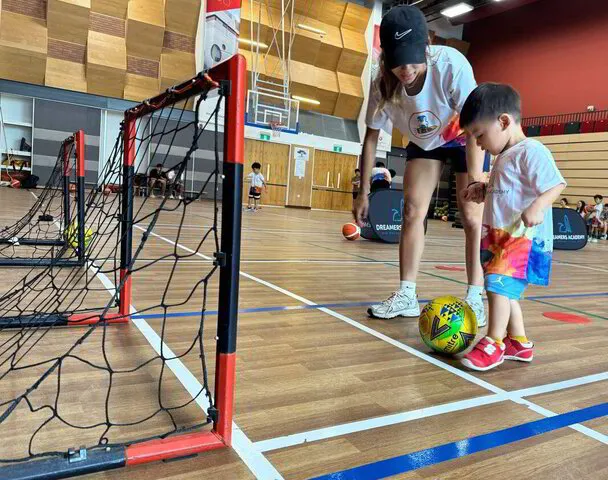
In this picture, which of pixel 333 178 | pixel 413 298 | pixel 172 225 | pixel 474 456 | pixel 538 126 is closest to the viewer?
pixel 474 456

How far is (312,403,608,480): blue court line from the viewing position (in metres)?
0.99

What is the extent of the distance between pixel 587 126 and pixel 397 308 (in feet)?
51.1

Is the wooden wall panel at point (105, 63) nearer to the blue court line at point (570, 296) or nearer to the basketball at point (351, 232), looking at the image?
the basketball at point (351, 232)

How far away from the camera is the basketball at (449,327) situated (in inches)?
69.7

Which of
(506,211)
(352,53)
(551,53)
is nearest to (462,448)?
(506,211)

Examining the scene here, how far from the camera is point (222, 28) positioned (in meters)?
12.8

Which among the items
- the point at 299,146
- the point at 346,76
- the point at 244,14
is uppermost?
the point at 244,14

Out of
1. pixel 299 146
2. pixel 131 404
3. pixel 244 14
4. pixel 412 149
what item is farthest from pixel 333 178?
pixel 131 404

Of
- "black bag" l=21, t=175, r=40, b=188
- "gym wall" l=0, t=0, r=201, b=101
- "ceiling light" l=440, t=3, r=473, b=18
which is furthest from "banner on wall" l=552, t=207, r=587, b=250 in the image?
"black bag" l=21, t=175, r=40, b=188

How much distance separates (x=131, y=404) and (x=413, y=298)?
1529 mm

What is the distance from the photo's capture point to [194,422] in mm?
1173

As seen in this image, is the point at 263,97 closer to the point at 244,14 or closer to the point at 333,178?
the point at 244,14

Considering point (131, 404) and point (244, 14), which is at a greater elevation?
point (244, 14)

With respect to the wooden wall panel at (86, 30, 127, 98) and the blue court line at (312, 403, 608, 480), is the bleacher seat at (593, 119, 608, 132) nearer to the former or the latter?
the wooden wall panel at (86, 30, 127, 98)
